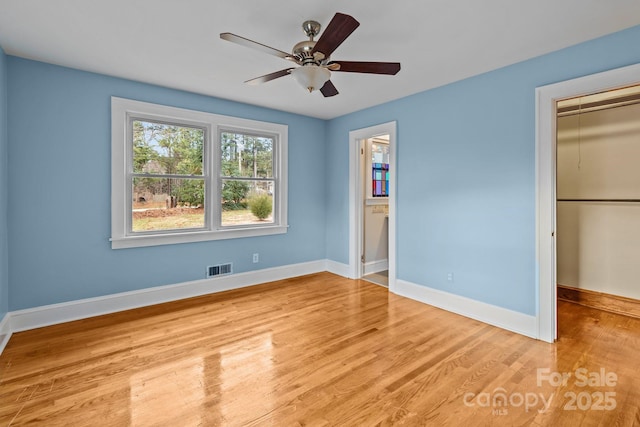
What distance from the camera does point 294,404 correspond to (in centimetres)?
194

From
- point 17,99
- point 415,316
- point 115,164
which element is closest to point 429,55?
point 415,316

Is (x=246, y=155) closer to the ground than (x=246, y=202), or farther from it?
farther from it

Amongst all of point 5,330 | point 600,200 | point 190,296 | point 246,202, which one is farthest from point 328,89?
point 5,330

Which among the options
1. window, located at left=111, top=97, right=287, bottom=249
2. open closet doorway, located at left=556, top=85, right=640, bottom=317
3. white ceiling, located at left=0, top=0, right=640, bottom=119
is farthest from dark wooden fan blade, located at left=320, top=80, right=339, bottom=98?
open closet doorway, located at left=556, top=85, right=640, bottom=317

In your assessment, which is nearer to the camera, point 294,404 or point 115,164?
point 294,404

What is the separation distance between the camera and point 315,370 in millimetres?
2322

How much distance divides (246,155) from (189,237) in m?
1.41

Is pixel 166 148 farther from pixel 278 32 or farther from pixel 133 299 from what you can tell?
pixel 278 32

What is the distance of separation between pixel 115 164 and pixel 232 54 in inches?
70.9

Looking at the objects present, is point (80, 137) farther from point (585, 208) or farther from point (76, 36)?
point (585, 208)

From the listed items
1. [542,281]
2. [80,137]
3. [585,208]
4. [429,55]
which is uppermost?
[429,55]

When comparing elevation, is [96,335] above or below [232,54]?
below

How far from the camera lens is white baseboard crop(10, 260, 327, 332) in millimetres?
3016

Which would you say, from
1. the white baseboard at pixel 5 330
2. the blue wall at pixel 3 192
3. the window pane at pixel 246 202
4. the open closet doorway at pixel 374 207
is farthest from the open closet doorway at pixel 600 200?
the white baseboard at pixel 5 330
